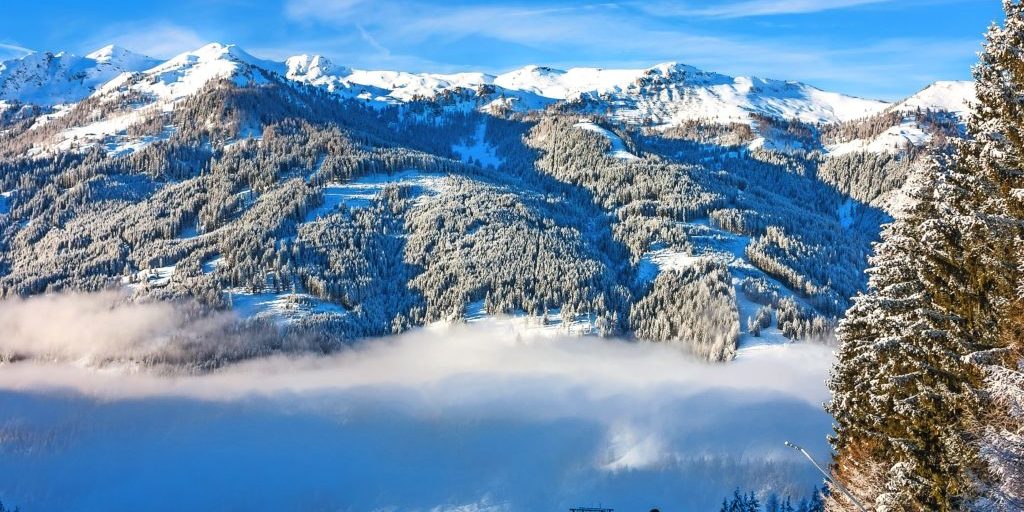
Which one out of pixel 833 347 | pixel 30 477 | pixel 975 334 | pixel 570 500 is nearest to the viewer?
pixel 975 334

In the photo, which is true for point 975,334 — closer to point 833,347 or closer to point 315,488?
point 315,488

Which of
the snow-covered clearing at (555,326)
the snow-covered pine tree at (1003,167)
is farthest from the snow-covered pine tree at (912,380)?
the snow-covered clearing at (555,326)

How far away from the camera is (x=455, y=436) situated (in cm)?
18212

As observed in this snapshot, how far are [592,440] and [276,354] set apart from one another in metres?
83.9

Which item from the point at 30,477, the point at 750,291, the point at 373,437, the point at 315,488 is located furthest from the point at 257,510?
the point at 750,291

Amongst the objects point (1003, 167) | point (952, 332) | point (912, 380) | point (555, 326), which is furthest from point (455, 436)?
point (1003, 167)

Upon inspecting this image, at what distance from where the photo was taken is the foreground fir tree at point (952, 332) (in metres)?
21.6

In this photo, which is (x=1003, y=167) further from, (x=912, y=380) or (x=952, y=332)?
(x=912, y=380)

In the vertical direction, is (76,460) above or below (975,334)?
below

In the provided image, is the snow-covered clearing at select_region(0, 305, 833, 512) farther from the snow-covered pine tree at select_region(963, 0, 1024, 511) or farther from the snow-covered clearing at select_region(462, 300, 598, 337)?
the snow-covered pine tree at select_region(963, 0, 1024, 511)

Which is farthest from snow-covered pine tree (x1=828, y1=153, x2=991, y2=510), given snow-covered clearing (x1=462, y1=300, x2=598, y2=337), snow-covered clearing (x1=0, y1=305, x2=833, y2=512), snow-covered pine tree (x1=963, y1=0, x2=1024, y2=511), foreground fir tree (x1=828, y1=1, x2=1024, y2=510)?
snow-covered clearing (x1=462, y1=300, x2=598, y2=337)

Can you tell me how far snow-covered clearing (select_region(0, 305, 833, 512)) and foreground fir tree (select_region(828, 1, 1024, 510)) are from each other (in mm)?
129021

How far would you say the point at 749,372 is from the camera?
18075 cm

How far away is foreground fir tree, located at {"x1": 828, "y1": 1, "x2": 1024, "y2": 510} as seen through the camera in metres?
21.6
